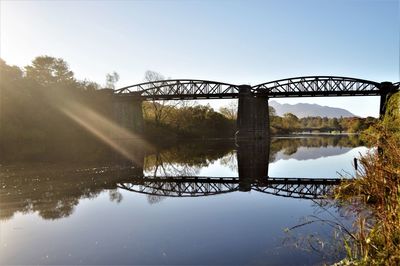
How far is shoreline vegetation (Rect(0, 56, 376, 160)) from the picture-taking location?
159ft

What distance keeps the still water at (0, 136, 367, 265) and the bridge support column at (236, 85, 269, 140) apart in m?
54.3

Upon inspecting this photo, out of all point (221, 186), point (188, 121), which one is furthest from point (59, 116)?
point (221, 186)

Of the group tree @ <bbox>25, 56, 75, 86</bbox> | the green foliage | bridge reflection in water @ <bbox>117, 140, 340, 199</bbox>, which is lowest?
bridge reflection in water @ <bbox>117, 140, 340, 199</bbox>

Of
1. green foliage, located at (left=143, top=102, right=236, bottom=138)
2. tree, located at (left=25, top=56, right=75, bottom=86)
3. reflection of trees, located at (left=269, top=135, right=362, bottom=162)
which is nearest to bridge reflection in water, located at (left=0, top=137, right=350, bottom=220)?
reflection of trees, located at (left=269, top=135, right=362, bottom=162)

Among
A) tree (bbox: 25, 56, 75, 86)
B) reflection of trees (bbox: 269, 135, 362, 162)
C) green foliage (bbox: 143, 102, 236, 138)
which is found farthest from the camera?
green foliage (bbox: 143, 102, 236, 138)

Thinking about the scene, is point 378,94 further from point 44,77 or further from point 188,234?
point 188,234

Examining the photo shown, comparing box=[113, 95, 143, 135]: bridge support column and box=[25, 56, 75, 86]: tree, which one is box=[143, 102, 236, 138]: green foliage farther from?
box=[25, 56, 75, 86]: tree

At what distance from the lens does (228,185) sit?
66.9 feet

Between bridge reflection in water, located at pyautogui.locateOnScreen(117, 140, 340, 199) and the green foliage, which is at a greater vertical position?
the green foliage

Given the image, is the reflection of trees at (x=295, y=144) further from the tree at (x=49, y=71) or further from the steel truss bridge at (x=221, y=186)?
the tree at (x=49, y=71)

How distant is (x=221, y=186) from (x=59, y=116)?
47754 millimetres

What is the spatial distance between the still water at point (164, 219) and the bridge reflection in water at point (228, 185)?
2.4 inches

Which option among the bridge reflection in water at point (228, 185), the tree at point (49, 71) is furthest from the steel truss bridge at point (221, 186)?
the tree at point (49, 71)

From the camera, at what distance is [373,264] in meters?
5.62
